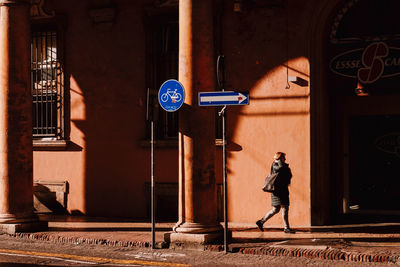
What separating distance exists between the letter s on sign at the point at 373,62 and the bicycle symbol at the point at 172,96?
4.53 m

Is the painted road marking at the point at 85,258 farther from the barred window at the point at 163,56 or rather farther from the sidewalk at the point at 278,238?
the barred window at the point at 163,56

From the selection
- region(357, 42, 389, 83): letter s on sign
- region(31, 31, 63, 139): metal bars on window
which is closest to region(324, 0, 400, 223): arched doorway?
region(357, 42, 389, 83): letter s on sign

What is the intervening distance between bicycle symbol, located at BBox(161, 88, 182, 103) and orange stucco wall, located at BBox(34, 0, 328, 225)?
3.18 metres

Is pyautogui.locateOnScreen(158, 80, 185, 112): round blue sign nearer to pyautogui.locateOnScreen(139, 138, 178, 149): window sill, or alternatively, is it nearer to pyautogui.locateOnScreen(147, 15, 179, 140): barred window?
pyautogui.locateOnScreen(139, 138, 178, 149): window sill

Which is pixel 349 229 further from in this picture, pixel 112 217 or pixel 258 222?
pixel 112 217

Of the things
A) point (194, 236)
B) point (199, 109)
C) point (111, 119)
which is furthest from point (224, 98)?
point (111, 119)

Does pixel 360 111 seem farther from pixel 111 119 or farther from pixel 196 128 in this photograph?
pixel 111 119

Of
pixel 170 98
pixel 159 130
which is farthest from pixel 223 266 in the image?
pixel 159 130

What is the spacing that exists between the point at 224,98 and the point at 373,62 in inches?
169

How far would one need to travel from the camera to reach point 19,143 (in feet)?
41.7

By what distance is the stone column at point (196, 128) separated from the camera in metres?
11.0

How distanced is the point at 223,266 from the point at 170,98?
9.96ft

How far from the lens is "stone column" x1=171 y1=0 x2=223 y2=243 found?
11047 mm

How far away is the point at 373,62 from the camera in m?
13.1
